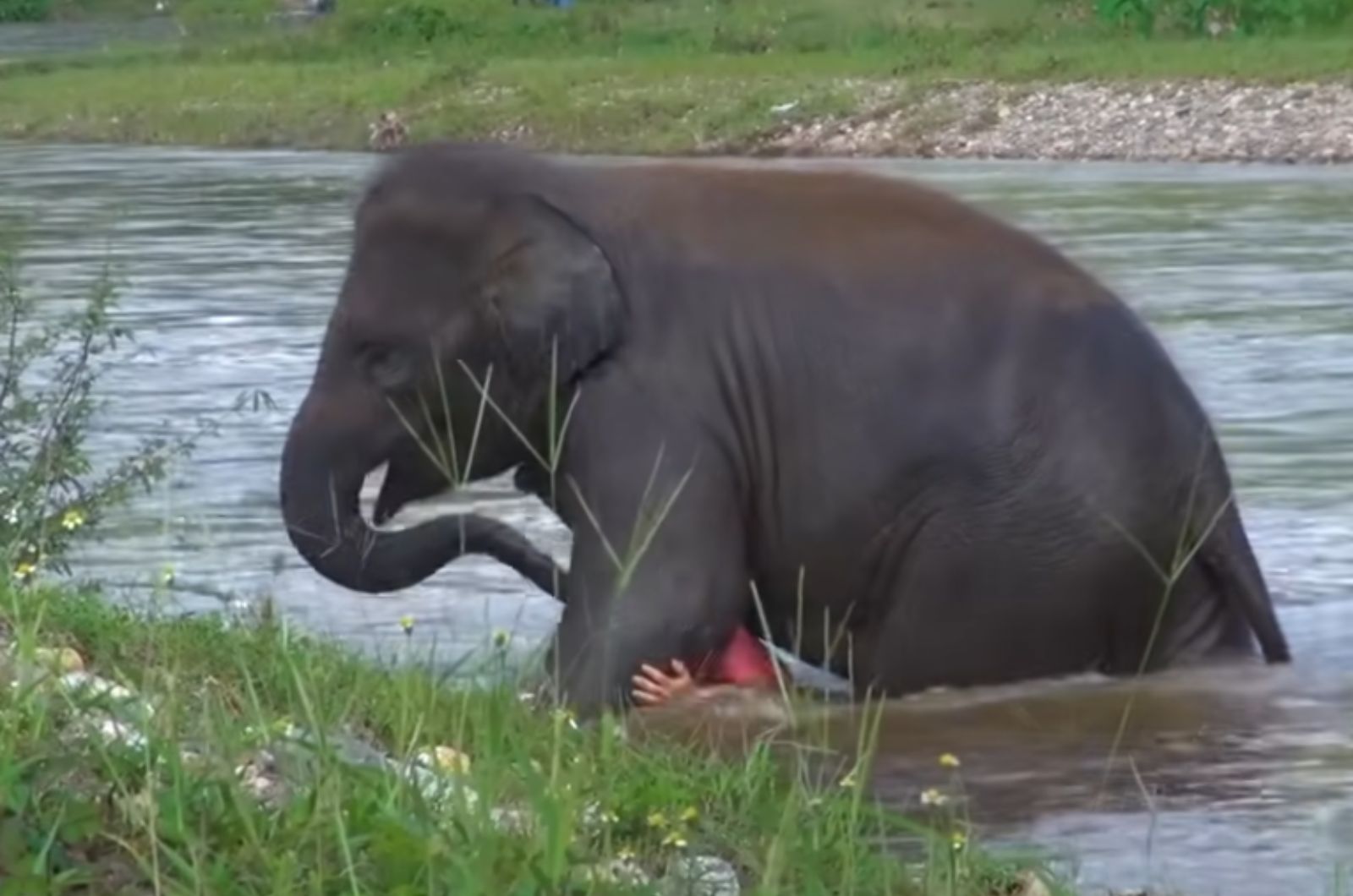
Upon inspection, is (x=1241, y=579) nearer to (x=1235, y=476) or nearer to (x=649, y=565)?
(x=649, y=565)

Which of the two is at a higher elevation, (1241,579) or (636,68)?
(1241,579)

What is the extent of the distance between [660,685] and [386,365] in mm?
1040

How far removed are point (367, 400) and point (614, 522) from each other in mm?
728

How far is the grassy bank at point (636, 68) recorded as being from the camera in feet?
113

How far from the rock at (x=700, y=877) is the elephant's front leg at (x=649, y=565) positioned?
2143mm

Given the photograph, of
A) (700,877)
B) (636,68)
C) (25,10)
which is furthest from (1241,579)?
(25,10)

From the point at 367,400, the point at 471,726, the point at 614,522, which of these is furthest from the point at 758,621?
the point at 471,726

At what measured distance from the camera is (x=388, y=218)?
8.15 meters

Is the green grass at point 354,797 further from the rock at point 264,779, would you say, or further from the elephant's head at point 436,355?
the elephant's head at point 436,355

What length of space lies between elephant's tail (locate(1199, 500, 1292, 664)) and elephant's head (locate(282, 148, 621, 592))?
1485 mm

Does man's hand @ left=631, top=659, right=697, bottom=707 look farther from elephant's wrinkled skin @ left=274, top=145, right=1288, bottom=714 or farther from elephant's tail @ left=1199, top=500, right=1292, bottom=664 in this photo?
elephant's tail @ left=1199, top=500, right=1292, bottom=664

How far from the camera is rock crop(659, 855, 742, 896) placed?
5059 mm

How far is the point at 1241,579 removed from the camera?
27.2 ft

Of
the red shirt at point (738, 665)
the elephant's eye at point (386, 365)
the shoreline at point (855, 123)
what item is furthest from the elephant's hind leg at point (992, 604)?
the shoreline at point (855, 123)
